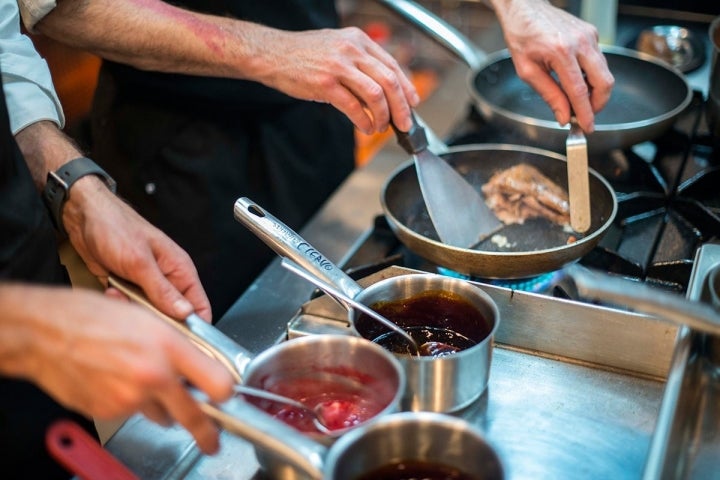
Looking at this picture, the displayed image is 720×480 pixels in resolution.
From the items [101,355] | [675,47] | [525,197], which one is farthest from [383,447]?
[675,47]

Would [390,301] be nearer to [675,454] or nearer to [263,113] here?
[675,454]

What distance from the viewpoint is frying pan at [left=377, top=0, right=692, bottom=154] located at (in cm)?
145

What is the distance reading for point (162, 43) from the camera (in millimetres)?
1370

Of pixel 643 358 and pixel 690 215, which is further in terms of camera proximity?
pixel 690 215

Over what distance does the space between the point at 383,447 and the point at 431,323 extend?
284 mm

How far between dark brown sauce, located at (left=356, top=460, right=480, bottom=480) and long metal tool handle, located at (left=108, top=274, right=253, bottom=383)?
0.62 ft

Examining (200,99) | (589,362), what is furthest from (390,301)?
(200,99)

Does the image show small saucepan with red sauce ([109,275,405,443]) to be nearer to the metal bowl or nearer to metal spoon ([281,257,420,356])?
metal spoon ([281,257,420,356])

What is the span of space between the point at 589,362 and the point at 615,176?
53 cm

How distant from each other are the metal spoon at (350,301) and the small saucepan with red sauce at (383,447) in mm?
186

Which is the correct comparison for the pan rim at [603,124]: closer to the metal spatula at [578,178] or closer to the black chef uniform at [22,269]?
the metal spatula at [578,178]

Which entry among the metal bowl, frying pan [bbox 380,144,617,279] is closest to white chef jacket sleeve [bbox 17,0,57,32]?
frying pan [bbox 380,144,617,279]

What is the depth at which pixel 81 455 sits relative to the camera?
0.75m

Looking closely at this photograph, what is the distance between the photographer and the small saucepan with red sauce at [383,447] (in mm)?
701
